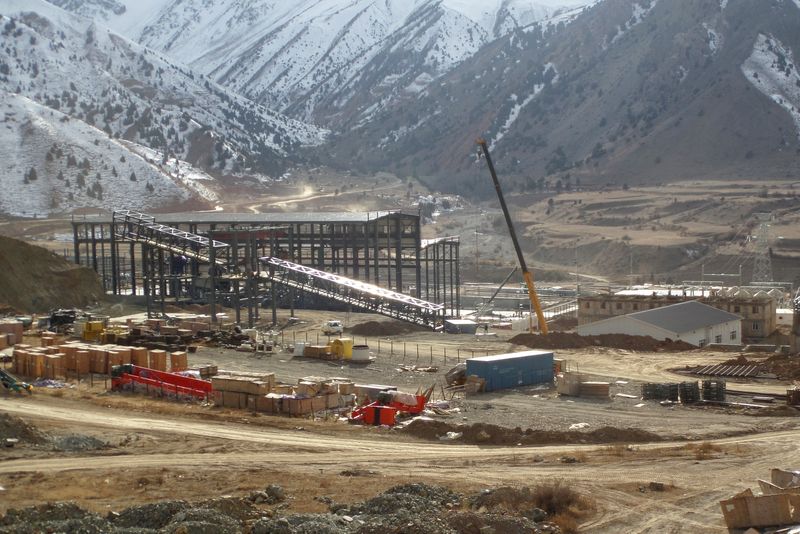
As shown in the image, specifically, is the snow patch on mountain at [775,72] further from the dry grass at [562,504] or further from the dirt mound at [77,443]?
the dry grass at [562,504]

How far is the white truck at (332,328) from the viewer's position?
141 ft

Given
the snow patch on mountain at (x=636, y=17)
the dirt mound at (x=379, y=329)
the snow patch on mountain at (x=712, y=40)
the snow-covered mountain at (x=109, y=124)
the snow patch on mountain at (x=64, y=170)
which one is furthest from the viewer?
the snow patch on mountain at (x=636, y=17)

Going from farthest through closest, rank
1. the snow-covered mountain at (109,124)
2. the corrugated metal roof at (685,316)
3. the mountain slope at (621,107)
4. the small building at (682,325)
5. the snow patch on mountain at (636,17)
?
1. the snow patch on mountain at (636,17)
2. the mountain slope at (621,107)
3. the snow-covered mountain at (109,124)
4. the corrugated metal roof at (685,316)
5. the small building at (682,325)

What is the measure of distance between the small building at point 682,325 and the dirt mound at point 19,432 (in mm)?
27747

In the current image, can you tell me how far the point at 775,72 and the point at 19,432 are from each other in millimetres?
132278

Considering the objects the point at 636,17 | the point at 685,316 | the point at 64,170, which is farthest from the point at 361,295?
the point at 636,17

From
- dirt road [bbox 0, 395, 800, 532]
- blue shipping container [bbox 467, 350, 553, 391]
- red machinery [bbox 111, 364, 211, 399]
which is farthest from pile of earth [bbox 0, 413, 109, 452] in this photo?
blue shipping container [bbox 467, 350, 553, 391]

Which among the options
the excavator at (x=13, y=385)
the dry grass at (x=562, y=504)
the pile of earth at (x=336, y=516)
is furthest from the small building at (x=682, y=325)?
the pile of earth at (x=336, y=516)

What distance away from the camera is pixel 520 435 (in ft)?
76.7

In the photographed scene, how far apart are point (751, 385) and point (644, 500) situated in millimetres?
14892

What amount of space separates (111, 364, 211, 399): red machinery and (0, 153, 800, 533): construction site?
8 cm

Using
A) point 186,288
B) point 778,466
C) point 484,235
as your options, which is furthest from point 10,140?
point 778,466

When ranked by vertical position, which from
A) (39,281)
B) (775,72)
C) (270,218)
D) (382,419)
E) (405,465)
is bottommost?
(405,465)

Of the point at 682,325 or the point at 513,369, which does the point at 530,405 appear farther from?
the point at 682,325
